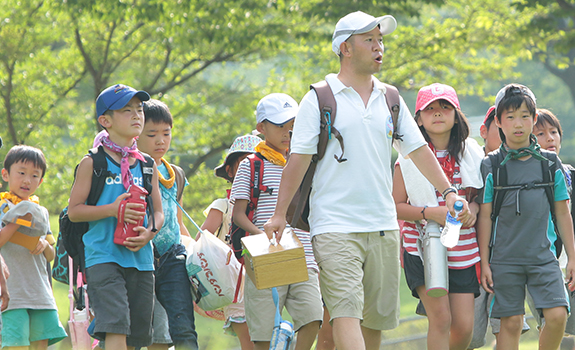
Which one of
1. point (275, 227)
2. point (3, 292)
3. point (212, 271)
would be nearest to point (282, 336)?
point (275, 227)

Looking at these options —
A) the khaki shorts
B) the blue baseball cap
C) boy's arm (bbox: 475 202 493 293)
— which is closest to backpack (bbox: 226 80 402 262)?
the khaki shorts

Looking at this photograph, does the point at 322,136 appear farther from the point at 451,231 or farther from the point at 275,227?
the point at 451,231

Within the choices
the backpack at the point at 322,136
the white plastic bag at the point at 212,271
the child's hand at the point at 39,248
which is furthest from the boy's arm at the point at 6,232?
the backpack at the point at 322,136

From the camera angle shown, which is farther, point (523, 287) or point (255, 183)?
point (255, 183)

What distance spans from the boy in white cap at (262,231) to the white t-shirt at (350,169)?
750 millimetres

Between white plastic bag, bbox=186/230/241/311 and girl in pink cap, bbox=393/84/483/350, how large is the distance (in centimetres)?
122

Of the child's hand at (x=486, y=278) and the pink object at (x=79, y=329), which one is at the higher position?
the child's hand at (x=486, y=278)

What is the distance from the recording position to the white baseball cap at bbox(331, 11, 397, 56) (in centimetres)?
388

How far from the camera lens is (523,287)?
14.4ft

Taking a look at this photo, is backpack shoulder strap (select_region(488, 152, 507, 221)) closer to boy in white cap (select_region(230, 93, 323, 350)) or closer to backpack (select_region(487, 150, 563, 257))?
backpack (select_region(487, 150, 563, 257))

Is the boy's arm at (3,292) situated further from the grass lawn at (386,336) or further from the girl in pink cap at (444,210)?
the grass lawn at (386,336)

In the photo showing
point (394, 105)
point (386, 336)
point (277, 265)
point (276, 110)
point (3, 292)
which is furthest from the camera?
point (386, 336)

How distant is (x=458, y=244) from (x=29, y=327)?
11.0ft

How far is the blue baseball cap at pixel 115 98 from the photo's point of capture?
4020 millimetres
